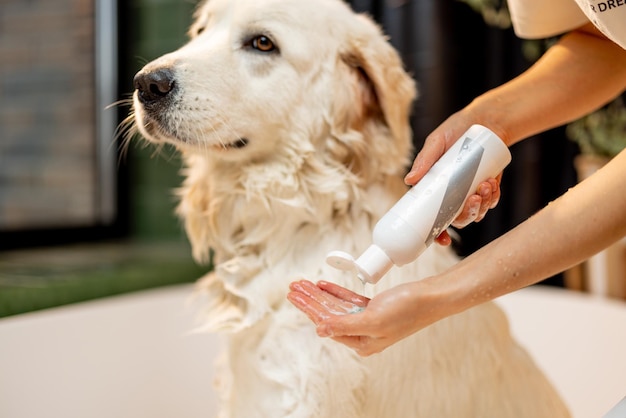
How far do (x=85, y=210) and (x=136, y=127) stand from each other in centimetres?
128

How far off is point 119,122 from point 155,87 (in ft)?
3.88

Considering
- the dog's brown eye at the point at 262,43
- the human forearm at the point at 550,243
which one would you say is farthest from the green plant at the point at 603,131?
the human forearm at the point at 550,243

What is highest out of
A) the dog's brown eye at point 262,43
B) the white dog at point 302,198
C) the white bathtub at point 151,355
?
the dog's brown eye at point 262,43

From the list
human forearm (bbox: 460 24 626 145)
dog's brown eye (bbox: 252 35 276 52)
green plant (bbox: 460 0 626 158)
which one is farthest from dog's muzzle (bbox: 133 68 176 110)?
green plant (bbox: 460 0 626 158)

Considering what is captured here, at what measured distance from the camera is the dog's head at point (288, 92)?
0.83m

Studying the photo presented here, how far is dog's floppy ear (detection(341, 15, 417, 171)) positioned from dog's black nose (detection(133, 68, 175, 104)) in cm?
24

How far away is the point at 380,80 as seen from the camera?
34.8 inches

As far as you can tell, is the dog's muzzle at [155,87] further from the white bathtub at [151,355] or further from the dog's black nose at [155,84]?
Result: the white bathtub at [151,355]

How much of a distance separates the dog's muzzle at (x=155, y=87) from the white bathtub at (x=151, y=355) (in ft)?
1.72

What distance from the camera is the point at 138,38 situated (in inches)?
80.1

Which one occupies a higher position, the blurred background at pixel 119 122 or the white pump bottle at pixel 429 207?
the white pump bottle at pixel 429 207

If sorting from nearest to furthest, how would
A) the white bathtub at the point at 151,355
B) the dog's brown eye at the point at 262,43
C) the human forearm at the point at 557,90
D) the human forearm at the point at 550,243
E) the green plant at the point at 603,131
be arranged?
1. the human forearm at the point at 550,243
2. the human forearm at the point at 557,90
3. the dog's brown eye at the point at 262,43
4. the white bathtub at the point at 151,355
5. the green plant at the point at 603,131

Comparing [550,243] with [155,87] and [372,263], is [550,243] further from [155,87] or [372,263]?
[155,87]

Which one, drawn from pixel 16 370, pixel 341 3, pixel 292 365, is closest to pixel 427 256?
pixel 292 365
